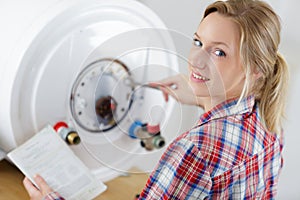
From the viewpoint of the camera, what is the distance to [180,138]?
759 millimetres

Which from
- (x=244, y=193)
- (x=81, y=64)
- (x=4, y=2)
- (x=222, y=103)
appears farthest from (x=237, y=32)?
(x=4, y=2)

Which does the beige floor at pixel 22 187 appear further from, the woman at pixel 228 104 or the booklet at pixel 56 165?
the woman at pixel 228 104

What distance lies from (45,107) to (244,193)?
0.47 m

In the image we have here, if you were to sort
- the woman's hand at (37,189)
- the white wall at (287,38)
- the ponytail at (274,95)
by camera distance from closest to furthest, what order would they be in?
the ponytail at (274,95) < the woman's hand at (37,189) < the white wall at (287,38)

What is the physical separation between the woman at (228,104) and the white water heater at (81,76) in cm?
11

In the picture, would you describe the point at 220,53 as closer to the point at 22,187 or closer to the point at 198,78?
the point at 198,78

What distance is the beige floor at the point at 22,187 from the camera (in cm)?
102

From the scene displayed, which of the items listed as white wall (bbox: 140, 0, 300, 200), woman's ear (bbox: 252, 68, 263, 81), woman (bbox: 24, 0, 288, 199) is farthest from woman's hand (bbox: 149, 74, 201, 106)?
white wall (bbox: 140, 0, 300, 200)

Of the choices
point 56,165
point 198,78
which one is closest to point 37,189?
point 56,165

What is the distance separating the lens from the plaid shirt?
743 millimetres

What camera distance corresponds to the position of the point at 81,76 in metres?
1.02

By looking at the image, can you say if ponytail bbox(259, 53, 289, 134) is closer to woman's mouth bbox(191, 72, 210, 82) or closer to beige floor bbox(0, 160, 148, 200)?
woman's mouth bbox(191, 72, 210, 82)

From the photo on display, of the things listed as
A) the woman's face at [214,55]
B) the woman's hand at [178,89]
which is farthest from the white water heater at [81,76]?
the woman's face at [214,55]

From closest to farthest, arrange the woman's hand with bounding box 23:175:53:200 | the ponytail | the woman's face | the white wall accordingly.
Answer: the woman's face < the ponytail < the woman's hand with bounding box 23:175:53:200 < the white wall
